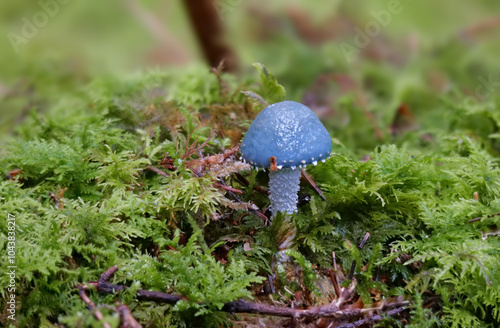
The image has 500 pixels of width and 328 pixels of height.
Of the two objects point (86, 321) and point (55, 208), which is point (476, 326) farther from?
point (55, 208)

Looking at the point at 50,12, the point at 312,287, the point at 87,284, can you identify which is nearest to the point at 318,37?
the point at 50,12

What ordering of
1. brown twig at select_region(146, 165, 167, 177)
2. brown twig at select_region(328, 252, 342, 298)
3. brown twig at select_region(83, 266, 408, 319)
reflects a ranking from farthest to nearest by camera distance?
brown twig at select_region(146, 165, 167, 177), brown twig at select_region(328, 252, 342, 298), brown twig at select_region(83, 266, 408, 319)

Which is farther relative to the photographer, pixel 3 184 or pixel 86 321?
pixel 3 184

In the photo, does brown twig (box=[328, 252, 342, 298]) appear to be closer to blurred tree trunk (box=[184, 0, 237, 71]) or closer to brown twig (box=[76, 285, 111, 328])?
brown twig (box=[76, 285, 111, 328])

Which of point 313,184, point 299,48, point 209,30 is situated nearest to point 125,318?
point 313,184

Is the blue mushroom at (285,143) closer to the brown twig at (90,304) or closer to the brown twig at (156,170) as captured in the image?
the brown twig at (156,170)

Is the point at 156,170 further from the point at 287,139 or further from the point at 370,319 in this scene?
the point at 370,319

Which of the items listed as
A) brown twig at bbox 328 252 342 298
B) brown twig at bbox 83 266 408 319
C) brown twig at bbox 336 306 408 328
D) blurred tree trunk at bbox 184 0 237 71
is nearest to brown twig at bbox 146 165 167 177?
brown twig at bbox 83 266 408 319
